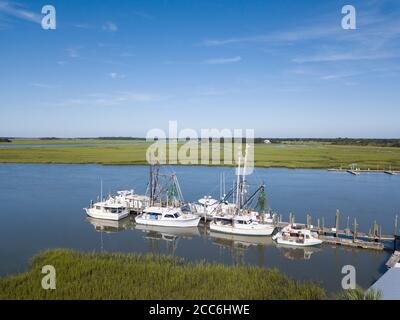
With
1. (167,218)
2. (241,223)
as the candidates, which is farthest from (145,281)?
(167,218)

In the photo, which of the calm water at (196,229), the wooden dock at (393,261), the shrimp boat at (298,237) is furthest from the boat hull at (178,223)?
the wooden dock at (393,261)

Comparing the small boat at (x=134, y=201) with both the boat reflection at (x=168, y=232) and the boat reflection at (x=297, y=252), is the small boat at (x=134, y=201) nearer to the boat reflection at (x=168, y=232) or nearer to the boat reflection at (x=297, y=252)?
the boat reflection at (x=168, y=232)

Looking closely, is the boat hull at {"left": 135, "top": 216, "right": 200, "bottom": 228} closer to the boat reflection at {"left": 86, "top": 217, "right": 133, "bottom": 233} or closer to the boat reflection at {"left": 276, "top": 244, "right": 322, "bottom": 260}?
the boat reflection at {"left": 86, "top": 217, "right": 133, "bottom": 233}

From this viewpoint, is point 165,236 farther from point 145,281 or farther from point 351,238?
point 351,238

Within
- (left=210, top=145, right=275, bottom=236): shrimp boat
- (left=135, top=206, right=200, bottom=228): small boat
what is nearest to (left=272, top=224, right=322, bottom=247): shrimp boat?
(left=210, top=145, right=275, bottom=236): shrimp boat

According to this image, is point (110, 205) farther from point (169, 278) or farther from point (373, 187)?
point (373, 187)

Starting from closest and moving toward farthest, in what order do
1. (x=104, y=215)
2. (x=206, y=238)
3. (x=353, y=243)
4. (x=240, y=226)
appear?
1. (x=353, y=243)
2. (x=206, y=238)
3. (x=240, y=226)
4. (x=104, y=215)

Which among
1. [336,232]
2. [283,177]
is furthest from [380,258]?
[283,177]
